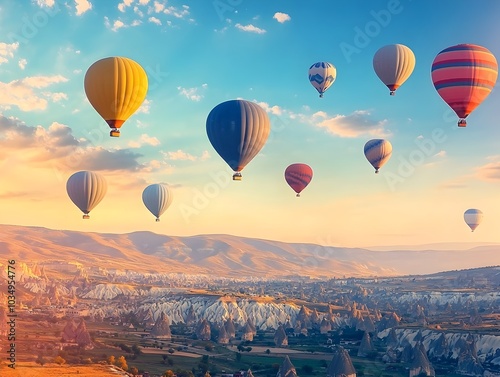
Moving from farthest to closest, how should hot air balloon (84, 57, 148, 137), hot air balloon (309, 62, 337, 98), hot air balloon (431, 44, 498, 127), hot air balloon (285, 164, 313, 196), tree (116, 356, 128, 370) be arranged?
1. hot air balloon (285, 164, 313, 196)
2. hot air balloon (309, 62, 337, 98)
3. tree (116, 356, 128, 370)
4. hot air balloon (431, 44, 498, 127)
5. hot air balloon (84, 57, 148, 137)

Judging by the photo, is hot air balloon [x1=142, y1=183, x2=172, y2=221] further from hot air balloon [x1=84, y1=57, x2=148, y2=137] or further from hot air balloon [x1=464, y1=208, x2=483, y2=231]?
hot air balloon [x1=464, y1=208, x2=483, y2=231]

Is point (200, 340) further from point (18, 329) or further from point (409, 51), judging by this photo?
point (409, 51)

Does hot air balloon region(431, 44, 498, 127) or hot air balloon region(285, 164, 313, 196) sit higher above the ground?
hot air balloon region(431, 44, 498, 127)

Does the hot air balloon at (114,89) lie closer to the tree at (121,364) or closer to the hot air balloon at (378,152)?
the tree at (121,364)

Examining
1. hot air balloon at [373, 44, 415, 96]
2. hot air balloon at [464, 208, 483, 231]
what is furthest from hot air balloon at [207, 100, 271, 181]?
hot air balloon at [464, 208, 483, 231]

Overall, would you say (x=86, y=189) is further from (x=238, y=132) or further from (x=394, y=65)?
(x=394, y=65)

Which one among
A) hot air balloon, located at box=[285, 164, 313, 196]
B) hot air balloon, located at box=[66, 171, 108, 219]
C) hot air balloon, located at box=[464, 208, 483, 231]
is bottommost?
hot air balloon, located at box=[66, 171, 108, 219]

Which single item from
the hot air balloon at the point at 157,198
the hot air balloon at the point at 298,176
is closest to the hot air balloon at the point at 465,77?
the hot air balloon at the point at 298,176

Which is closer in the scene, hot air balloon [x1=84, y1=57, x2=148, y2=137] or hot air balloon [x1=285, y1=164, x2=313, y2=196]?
hot air balloon [x1=84, y1=57, x2=148, y2=137]
